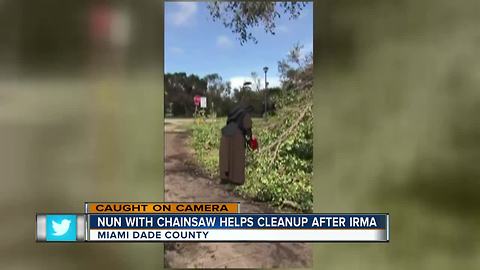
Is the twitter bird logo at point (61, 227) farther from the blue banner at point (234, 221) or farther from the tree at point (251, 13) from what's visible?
the tree at point (251, 13)

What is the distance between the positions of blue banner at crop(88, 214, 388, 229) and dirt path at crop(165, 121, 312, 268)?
3.8 inches

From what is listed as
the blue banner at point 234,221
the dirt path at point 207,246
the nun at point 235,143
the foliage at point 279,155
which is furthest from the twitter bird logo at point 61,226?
the nun at point 235,143

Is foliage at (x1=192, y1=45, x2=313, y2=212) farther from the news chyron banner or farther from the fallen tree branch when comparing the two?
the news chyron banner

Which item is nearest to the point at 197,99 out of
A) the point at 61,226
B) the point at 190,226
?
the point at 190,226

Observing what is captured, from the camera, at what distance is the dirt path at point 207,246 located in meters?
2.99

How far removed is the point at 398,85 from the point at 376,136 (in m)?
0.40

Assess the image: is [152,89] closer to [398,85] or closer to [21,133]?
[21,133]

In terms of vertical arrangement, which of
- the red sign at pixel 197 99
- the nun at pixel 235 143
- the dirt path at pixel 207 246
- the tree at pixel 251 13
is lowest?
the dirt path at pixel 207 246

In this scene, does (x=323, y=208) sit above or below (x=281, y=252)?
above

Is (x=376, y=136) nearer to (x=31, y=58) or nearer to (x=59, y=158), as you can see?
(x=59, y=158)

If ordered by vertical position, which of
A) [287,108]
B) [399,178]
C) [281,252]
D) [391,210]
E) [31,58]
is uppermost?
[31,58]

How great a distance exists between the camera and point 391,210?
2.92 m

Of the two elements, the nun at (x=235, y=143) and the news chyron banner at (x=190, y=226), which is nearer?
the news chyron banner at (x=190, y=226)

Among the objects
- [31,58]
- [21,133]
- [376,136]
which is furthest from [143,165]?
[376,136]
